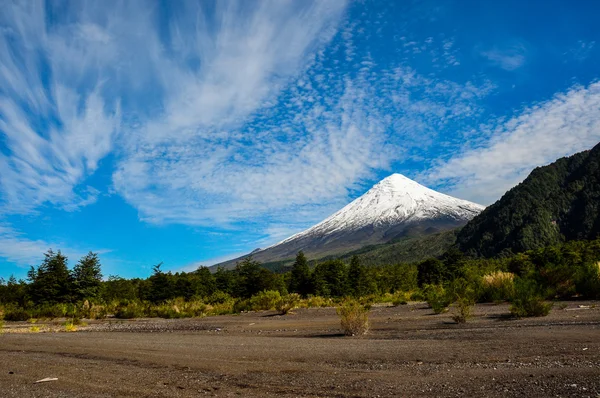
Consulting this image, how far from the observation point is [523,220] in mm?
172000

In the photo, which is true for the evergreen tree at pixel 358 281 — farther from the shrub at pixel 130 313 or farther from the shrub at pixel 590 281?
the shrub at pixel 590 281

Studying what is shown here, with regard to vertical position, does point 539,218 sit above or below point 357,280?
above

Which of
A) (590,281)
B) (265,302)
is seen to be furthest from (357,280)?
(590,281)

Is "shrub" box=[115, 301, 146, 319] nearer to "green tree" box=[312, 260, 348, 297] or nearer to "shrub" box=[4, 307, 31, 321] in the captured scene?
"shrub" box=[4, 307, 31, 321]

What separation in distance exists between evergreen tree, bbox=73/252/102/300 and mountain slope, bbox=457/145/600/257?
140076 mm

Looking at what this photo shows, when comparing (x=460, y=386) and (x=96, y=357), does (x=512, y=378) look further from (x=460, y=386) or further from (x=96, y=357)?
(x=96, y=357)

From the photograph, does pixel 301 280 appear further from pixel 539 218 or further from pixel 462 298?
pixel 539 218

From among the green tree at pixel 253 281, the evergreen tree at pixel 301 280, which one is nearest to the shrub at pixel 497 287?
the green tree at pixel 253 281

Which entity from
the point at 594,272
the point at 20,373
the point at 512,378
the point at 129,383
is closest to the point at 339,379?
the point at 512,378

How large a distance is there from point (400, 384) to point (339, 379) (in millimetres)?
957

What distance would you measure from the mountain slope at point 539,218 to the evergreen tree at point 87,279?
460 feet

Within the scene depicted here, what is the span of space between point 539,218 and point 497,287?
16649 centimetres

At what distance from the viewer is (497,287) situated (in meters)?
19.6

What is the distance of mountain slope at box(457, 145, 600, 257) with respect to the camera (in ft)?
511
